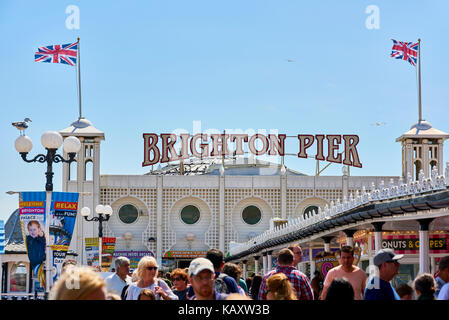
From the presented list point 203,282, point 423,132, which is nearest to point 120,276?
point 203,282

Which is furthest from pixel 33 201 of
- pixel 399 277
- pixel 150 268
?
pixel 399 277

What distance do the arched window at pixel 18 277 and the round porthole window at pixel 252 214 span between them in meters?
16.8

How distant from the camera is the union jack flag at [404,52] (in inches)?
1908

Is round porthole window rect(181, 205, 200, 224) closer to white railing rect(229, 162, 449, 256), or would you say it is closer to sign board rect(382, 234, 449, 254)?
white railing rect(229, 162, 449, 256)

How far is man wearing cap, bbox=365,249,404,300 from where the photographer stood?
7719mm

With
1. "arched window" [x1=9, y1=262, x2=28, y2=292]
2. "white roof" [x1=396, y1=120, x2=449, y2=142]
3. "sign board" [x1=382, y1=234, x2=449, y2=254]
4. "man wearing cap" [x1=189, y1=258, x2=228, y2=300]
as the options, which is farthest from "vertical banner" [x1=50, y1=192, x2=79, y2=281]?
"white roof" [x1=396, y1=120, x2=449, y2=142]

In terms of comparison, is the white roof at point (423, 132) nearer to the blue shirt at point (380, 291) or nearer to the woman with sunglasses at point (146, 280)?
the woman with sunglasses at point (146, 280)

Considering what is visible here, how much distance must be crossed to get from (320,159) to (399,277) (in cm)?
3170

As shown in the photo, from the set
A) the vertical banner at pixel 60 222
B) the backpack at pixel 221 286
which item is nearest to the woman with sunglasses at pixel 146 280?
the backpack at pixel 221 286

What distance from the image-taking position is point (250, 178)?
57.1 meters

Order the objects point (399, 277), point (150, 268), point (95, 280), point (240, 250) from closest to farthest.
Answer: point (95, 280) → point (150, 268) → point (399, 277) → point (240, 250)

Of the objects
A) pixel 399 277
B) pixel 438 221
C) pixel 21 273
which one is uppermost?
pixel 438 221

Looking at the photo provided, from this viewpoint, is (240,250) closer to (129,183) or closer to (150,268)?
(129,183)

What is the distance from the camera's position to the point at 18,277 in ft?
191
